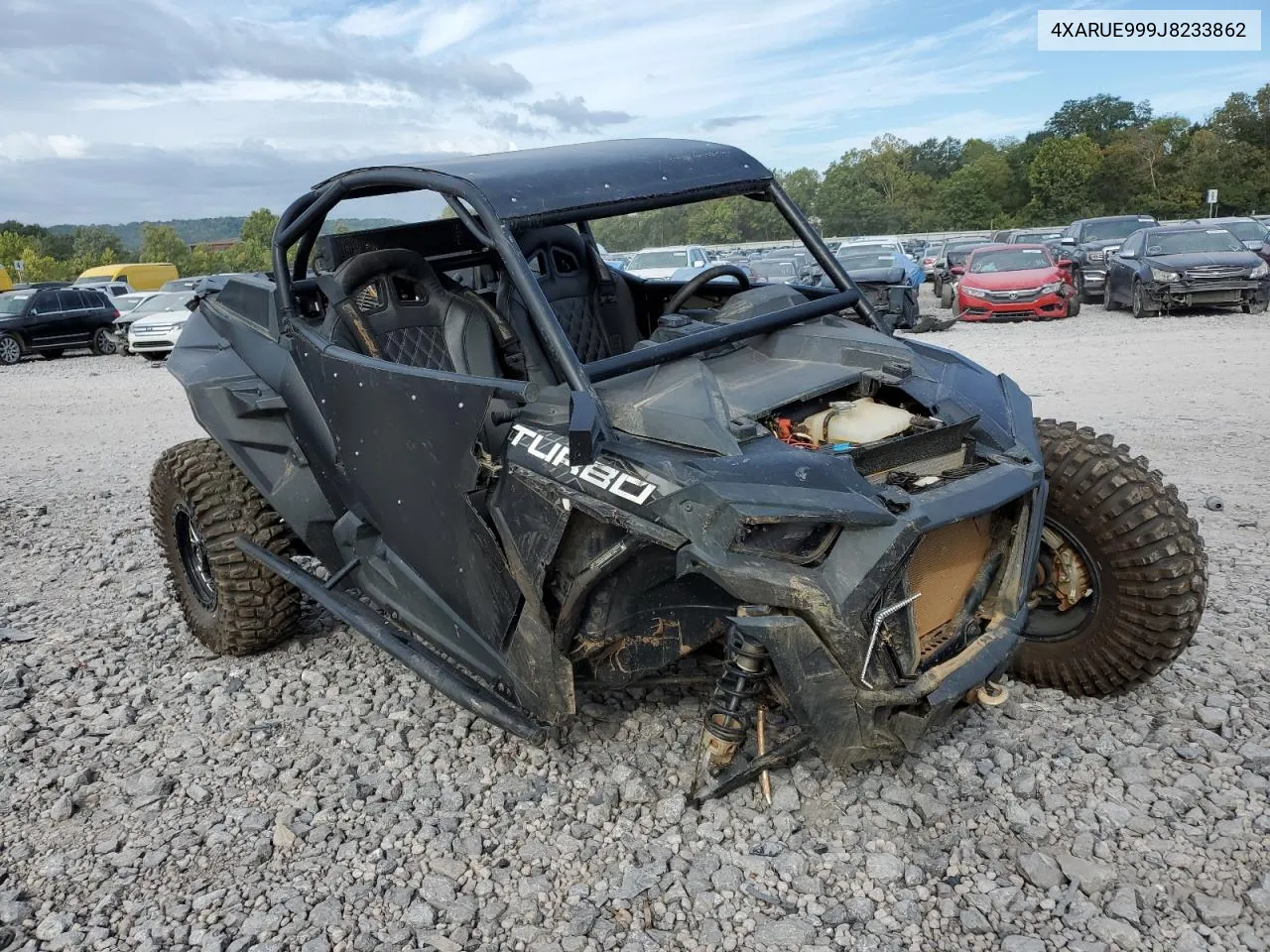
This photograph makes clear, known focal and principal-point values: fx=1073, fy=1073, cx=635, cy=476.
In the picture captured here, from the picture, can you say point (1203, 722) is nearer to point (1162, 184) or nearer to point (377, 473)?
point (377, 473)

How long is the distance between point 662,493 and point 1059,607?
1.66 m

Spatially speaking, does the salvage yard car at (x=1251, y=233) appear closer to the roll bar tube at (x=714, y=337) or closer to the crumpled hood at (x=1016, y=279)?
the crumpled hood at (x=1016, y=279)

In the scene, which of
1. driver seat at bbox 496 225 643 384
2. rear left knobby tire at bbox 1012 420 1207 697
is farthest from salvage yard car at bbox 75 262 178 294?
rear left knobby tire at bbox 1012 420 1207 697

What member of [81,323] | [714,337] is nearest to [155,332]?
[81,323]

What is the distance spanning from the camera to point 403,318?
153 inches

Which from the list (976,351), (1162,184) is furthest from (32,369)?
(1162,184)

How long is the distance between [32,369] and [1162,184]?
51891 mm

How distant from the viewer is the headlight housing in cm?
256

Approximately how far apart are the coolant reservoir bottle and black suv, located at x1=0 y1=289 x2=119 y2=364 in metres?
20.2

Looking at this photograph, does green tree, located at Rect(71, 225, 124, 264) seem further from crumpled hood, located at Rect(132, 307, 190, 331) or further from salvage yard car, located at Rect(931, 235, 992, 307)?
salvage yard car, located at Rect(931, 235, 992, 307)

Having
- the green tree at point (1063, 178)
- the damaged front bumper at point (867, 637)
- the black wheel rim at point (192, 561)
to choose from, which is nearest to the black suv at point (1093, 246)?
the black wheel rim at point (192, 561)

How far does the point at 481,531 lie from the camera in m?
3.14

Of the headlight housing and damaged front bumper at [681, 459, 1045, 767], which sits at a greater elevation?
the headlight housing

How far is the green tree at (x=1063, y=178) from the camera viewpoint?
56.5 m
